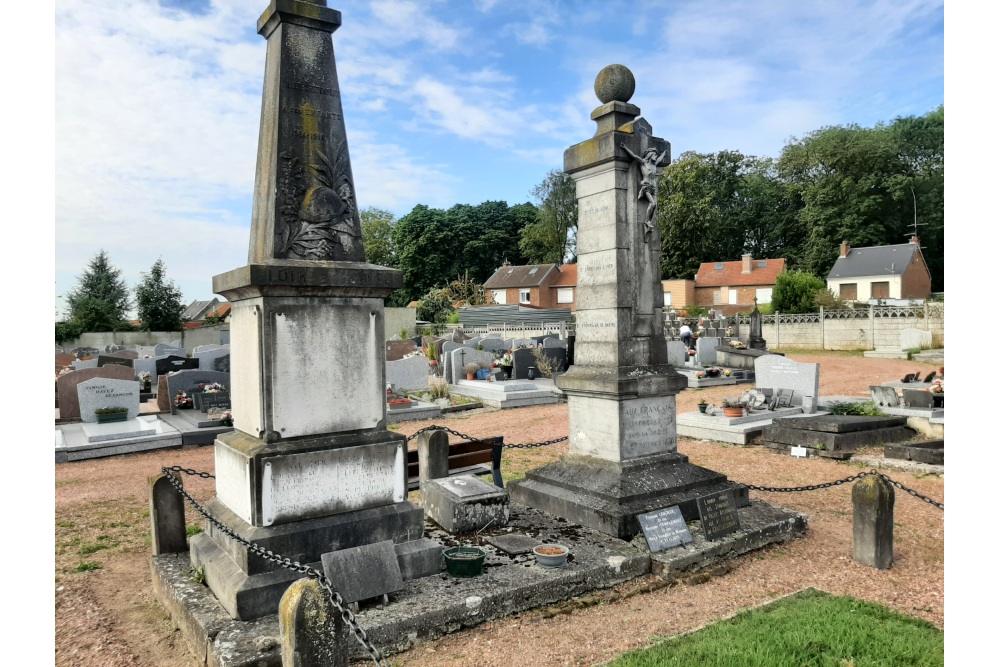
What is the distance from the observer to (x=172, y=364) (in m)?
19.5

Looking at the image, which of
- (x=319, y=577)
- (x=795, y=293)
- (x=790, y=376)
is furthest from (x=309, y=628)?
(x=795, y=293)

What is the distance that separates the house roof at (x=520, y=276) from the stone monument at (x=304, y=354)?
52.3 m

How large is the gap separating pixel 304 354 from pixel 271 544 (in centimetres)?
132

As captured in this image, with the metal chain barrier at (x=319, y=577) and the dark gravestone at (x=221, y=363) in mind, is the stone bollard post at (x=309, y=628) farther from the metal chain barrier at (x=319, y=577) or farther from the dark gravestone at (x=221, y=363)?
the dark gravestone at (x=221, y=363)

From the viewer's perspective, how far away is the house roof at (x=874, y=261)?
45125 mm

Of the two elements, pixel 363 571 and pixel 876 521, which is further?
pixel 876 521

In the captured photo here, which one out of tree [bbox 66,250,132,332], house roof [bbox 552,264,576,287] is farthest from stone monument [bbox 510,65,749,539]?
house roof [bbox 552,264,576,287]

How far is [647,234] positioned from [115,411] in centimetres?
1063

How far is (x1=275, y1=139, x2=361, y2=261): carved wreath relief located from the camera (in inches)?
183

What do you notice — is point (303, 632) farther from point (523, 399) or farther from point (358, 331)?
point (523, 399)

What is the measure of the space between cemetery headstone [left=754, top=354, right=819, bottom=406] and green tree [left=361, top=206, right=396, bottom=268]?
57.3 m

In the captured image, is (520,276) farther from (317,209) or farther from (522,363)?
(317,209)

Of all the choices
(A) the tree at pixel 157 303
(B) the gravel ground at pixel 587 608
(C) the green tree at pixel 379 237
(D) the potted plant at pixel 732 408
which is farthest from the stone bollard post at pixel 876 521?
(C) the green tree at pixel 379 237

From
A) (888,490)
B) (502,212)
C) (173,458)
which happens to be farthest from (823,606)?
(502,212)
